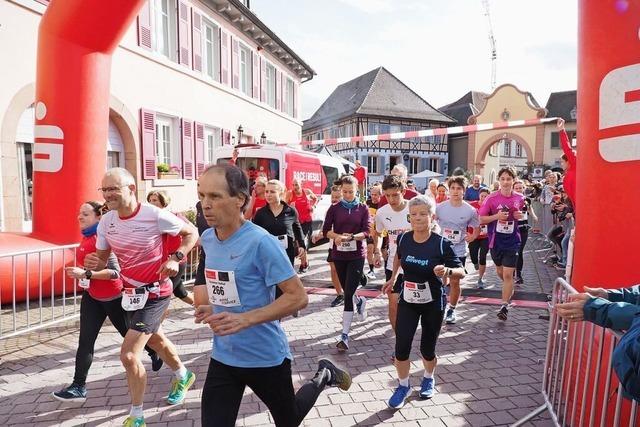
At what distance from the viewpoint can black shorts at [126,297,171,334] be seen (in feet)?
10.8

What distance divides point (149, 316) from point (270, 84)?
1889cm

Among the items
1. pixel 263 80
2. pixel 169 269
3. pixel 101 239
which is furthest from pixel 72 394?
pixel 263 80

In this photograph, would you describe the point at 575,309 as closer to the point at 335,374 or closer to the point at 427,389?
the point at 335,374

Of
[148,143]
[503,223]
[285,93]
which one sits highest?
[285,93]

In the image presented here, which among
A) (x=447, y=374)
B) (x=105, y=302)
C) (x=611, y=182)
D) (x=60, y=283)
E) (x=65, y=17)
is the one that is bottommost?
(x=447, y=374)

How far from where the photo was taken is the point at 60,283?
255 inches

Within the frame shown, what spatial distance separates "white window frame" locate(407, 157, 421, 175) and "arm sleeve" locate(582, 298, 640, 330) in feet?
138

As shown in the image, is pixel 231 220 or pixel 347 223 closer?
pixel 231 220

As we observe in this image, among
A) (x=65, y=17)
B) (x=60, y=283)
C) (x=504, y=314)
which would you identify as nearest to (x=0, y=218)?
(x=60, y=283)

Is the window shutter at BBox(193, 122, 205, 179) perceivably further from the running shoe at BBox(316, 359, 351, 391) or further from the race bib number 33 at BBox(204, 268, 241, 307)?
the race bib number 33 at BBox(204, 268, 241, 307)

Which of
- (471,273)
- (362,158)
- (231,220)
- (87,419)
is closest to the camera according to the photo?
(231,220)

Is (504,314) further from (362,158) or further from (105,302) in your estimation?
(362,158)

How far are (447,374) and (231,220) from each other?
Result: 309 centimetres

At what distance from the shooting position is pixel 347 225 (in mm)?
5738
